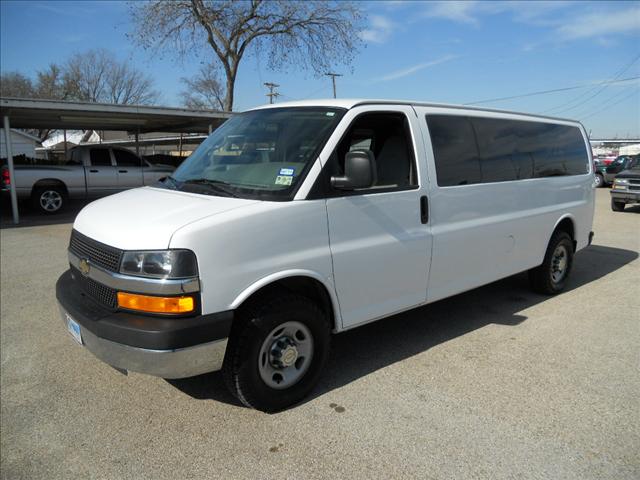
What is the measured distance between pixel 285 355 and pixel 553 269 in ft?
13.1

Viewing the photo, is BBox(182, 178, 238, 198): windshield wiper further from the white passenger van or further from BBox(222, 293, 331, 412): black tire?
BBox(222, 293, 331, 412): black tire

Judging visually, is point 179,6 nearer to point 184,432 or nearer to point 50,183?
point 50,183

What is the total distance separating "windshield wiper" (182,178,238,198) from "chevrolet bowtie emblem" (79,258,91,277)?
94 centimetres

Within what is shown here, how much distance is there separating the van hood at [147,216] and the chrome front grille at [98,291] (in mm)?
284

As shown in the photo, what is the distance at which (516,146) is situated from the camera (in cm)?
495

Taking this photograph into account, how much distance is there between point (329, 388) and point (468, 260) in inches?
68.4

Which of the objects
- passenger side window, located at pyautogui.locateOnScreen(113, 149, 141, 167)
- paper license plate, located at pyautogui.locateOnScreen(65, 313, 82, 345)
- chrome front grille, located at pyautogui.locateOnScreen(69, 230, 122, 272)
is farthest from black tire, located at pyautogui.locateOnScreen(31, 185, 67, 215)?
paper license plate, located at pyautogui.locateOnScreen(65, 313, 82, 345)

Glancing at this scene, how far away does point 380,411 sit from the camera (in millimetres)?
3256

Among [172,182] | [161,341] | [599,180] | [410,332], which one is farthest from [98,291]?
[599,180]

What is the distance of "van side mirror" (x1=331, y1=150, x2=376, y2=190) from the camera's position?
10.5 ft

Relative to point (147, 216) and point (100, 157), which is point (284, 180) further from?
point (100, 157)

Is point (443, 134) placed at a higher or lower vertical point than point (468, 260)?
higher

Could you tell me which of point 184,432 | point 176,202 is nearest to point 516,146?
point 176,202

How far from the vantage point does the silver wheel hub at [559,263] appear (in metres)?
5.76
